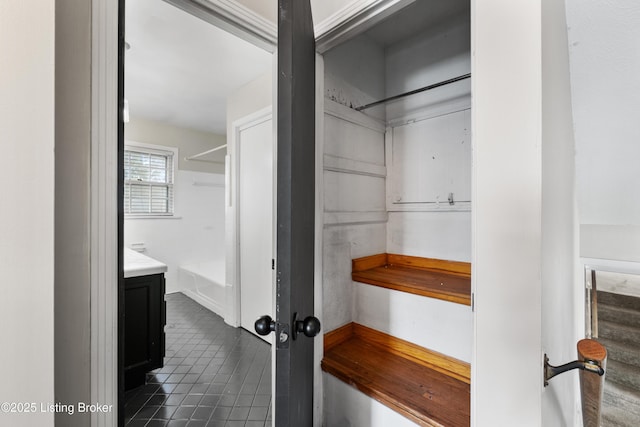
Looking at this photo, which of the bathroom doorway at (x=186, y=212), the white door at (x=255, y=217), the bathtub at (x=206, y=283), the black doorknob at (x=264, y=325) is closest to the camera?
the black doorknob at (x=264, y=325)

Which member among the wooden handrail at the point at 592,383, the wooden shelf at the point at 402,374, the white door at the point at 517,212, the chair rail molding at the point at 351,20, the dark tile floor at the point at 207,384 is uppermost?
the chair rail molding at the point at 351,20

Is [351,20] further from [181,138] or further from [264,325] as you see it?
[181,138]

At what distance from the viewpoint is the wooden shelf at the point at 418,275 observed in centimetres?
123

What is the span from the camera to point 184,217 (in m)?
4.25

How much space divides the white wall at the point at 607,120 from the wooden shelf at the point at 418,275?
1.74ft

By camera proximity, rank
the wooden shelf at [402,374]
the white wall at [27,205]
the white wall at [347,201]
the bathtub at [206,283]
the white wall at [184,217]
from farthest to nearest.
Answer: the white wall at [184,217] → the bathtub at [206,283] → the white wall at [347,201] → the wooden shelf at [402,374] → the white wall at [27,205]

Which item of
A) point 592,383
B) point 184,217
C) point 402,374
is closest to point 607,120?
point 592,383

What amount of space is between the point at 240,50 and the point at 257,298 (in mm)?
2296

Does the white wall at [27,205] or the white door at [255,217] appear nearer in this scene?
the white wall at [27,205]

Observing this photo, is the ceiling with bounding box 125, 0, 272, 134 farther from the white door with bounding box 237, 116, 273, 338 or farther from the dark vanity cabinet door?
the dark vanity cabinet door

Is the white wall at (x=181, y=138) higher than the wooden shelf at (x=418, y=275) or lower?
higher

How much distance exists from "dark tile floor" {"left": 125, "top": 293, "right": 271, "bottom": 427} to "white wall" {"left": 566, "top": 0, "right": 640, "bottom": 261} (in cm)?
195

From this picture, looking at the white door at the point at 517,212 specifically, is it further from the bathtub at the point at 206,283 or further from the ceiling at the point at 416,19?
the bathtub at the point at 206,283

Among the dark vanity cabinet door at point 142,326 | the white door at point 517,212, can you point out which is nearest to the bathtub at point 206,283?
the dark vanity cabinet door at point 142,326
